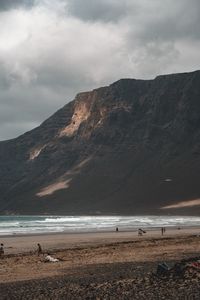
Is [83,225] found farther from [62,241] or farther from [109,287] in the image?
[109,287]

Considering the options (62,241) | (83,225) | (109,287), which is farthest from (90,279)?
(83,225)

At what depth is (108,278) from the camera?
1739cm

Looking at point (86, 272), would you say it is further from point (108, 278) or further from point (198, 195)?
point (198, 195)

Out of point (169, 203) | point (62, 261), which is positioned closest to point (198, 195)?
point (169, 203)

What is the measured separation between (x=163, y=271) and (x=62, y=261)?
387 inches

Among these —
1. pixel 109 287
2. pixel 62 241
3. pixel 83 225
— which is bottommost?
pixel 109 287

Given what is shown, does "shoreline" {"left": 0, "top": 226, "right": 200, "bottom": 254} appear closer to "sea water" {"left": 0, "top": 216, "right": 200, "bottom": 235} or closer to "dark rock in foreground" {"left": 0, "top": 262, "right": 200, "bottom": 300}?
"sea water" {"left": 0, "top": 216, "right": 200, "bottom": 235}

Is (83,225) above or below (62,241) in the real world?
above

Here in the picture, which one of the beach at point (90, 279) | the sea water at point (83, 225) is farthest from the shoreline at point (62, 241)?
the sea water at point (83, 225)

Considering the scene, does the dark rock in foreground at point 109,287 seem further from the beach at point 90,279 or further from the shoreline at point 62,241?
the shoreline at point 62,241

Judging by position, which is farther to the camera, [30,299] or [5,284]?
[5,284]

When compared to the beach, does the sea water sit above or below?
above

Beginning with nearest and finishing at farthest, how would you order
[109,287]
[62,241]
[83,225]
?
[109,287] < [62,241] < [83,225]

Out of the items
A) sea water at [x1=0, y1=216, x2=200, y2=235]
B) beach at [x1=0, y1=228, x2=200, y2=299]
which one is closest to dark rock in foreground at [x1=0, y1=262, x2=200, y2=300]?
beach at [x1=0, y1=228, x2=200, y2=299]
